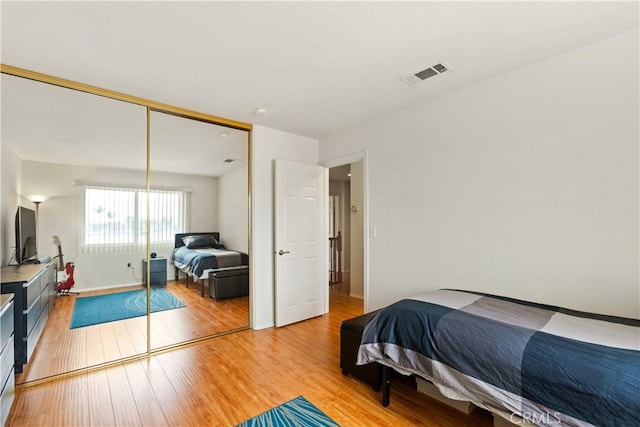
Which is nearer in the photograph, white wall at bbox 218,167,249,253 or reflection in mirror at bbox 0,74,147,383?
reflection in mirror at bbox 0,74,147,383

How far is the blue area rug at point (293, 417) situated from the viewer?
189cm

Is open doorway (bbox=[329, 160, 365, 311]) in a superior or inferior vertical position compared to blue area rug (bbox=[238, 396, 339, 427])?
superior

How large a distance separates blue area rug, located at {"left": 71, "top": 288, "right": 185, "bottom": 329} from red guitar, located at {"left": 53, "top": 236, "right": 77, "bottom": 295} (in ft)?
0.47

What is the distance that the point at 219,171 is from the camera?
3582mm

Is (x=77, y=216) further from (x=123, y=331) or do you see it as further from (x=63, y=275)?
(x=123, y=331)

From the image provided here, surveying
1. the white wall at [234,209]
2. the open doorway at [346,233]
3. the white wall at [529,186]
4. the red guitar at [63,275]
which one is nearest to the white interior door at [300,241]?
the white wall at [234,209]

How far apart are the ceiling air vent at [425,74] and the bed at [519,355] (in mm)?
1805

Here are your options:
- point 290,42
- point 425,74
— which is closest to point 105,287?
point 290,42

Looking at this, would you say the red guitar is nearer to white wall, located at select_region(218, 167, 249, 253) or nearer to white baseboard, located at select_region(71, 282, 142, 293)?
white baseboard, located at select_region(71, 282, 142, 293)

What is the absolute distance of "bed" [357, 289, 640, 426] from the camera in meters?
1.23

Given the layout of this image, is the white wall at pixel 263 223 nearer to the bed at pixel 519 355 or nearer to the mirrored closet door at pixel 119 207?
the mirrored closet door at pixel 119 207

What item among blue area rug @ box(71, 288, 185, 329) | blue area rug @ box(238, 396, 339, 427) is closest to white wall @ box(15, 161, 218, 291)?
blue area rug @ box(71, 288, 185, 329)

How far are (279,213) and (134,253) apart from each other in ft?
5.34

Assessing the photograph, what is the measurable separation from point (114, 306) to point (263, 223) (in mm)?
1761
